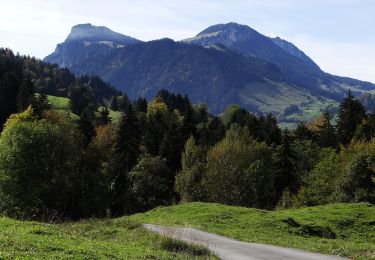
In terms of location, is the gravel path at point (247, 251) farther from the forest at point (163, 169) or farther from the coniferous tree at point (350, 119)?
the coniferous tree at point (350, 119)

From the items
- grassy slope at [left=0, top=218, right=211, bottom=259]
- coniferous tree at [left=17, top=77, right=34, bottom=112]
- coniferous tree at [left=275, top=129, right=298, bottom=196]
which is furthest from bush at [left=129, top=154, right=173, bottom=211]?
grassy slope at [left=0, top=218, right=211, bottom=259]

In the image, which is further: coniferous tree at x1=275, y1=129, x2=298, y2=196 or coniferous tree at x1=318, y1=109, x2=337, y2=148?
coniferous tree at x1=318, y1=109, x2=337, y2=148

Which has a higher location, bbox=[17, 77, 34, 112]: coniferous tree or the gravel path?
bbox=[17, 77, 34, 112]: coniferous tree

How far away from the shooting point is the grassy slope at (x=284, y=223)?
108 ft

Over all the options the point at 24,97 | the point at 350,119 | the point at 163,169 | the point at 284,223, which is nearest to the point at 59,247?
the point at 284,223

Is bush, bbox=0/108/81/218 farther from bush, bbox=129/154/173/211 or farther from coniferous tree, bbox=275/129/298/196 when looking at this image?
coniferous tree, bbox=275/129/298/196

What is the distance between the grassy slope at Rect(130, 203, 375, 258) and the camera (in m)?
33.0

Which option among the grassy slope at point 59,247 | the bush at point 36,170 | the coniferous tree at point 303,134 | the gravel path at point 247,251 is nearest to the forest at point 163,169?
the bush at point 36,170

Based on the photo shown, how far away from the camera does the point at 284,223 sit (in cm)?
3806

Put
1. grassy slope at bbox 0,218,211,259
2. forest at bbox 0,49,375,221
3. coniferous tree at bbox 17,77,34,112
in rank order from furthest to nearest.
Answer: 1. coniferous tree at bbox 17,77,34,112
2. forest at bbox 0,49,375,221
3. grassy slope at bbox 0,218,211,259

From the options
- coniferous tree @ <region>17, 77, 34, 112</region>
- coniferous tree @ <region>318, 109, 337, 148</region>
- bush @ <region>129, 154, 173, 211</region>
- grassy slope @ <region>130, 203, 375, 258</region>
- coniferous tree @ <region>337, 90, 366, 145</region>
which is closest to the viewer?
grassy slope @ <region>130, 203, 375, 258</region>

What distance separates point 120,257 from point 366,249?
15.1 m

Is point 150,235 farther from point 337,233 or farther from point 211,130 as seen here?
point 211,130

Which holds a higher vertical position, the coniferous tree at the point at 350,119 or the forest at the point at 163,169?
the coniferous tree at the point at 350,119
